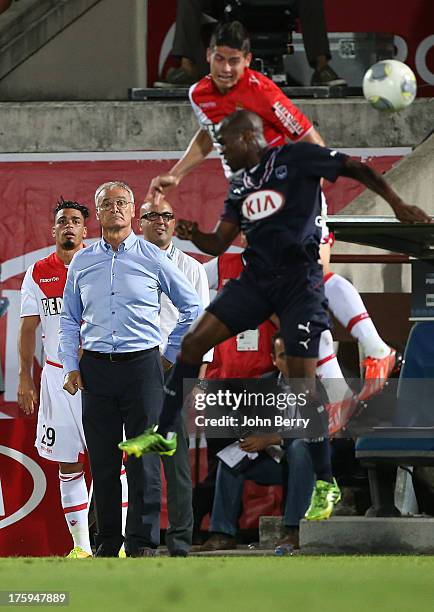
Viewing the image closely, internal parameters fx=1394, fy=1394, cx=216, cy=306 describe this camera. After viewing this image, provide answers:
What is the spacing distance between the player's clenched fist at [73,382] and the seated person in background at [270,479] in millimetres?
1054

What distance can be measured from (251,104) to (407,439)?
2.28m

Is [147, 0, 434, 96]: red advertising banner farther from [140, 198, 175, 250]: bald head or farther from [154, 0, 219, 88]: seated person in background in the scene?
[140, 198, 175, 250]: bald head

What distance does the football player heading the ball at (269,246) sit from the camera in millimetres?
6727

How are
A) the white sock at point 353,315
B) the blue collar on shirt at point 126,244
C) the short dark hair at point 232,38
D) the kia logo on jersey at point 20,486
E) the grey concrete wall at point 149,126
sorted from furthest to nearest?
the grey concrete wall at point 149,126 < the kia logo on jersey at point 20,486 < the blue collar on shirt at point 126,244 < the white sock at point 353,315 < the short dark hair at point 232,38

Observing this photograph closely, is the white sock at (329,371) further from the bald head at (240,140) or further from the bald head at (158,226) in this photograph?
the bald head at (158,226)

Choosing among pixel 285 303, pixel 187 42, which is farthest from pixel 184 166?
pixel 187 42

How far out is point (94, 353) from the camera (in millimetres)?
7898

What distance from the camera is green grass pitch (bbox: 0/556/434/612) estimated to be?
5.45 m

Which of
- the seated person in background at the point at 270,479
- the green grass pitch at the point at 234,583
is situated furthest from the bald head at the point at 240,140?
the green grass pitch at the point at 234,583

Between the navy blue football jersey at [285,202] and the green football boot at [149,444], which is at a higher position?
the navy blue football jersey at [285,202]

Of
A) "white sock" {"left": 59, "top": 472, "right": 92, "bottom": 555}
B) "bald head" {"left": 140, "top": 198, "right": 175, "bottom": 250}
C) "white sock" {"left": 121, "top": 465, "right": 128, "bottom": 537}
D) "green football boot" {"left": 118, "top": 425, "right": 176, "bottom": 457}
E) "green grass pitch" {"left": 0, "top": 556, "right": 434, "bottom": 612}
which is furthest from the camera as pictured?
"bald head" {"left": 140, "top": 198, "right": 175, "bottom": 250}

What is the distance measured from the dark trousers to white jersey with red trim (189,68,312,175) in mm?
1471

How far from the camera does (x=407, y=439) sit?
322 inches

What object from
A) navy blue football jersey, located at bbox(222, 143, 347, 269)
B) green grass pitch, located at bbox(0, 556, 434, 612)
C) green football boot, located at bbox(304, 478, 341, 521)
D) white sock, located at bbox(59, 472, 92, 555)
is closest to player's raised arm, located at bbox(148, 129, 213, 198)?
navy blue football jersey, located at bbox(222, 143, 347, 269)
